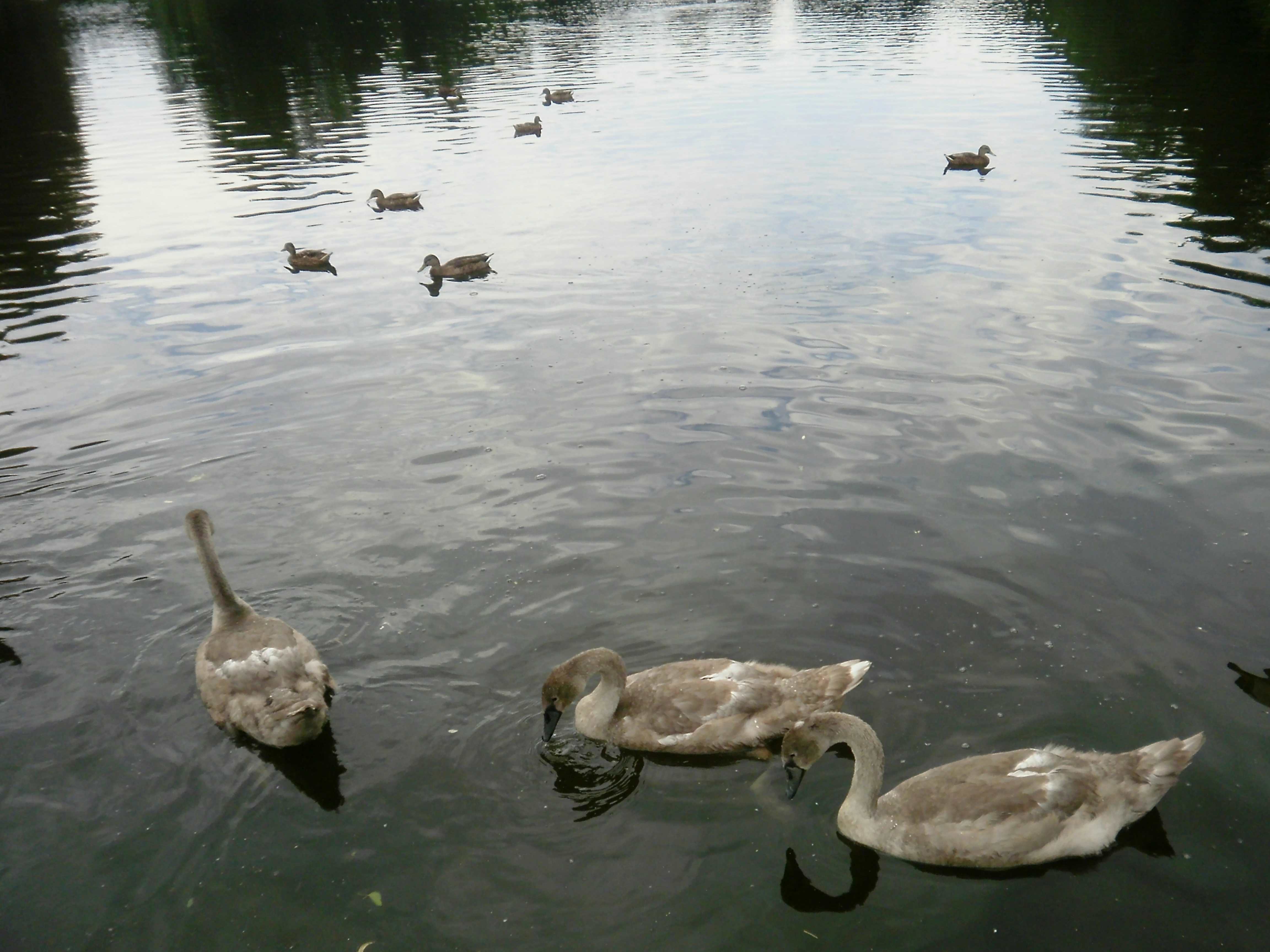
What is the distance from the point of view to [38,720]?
31.0 ft

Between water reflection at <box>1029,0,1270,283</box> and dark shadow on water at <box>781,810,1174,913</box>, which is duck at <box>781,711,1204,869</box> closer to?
dark shadow on water at <box>781,810,1174,913</box>

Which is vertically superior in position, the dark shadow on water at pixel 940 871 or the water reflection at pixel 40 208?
the water reflection at pixel 40 208

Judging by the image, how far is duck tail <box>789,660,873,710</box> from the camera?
8789mm

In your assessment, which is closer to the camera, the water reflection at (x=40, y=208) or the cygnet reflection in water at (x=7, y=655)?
the cygnet reflection in water at (x=7, y=655)

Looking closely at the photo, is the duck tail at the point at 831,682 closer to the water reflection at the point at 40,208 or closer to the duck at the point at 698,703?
the duck at the point at 698,703

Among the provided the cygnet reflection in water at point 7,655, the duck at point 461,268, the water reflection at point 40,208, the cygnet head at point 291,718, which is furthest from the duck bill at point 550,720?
the water reflection at point 40,208

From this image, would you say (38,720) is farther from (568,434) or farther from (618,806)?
(568,434)

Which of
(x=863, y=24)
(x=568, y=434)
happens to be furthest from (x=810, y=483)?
(x=863, y=24)

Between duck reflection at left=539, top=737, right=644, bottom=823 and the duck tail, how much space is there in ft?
5.29

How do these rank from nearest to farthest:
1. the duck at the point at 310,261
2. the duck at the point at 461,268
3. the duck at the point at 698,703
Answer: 1. the duck at the point at 698,703
2. the duck at the point at 461,268
3. the duck at the point at 310,261

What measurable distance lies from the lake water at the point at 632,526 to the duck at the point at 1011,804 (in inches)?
8.6

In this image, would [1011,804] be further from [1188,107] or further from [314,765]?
[1188,107]

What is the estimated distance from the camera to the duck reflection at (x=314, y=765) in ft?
27.9

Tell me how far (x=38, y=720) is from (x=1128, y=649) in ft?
34.6
